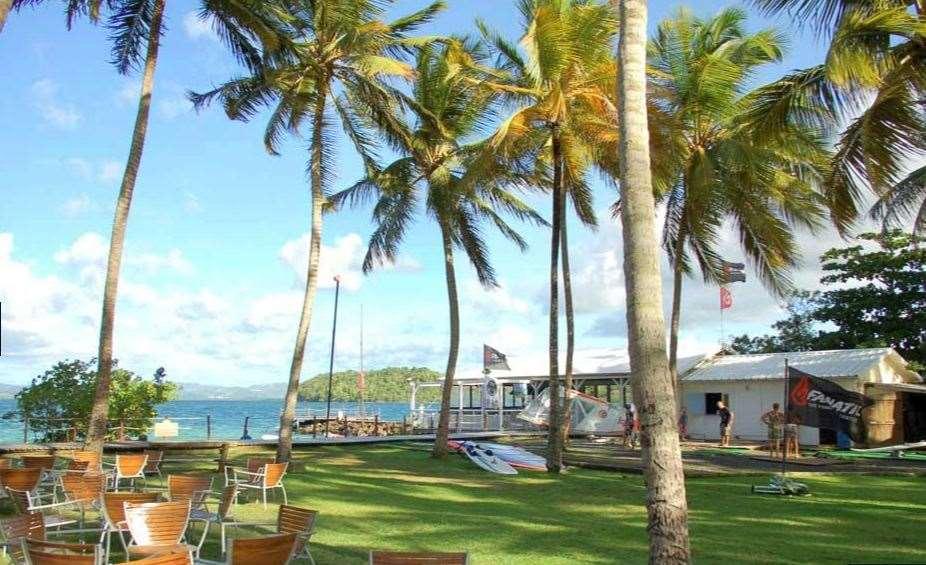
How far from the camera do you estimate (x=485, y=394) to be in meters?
37.0

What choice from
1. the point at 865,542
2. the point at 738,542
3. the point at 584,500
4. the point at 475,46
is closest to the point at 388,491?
the point at 584,500

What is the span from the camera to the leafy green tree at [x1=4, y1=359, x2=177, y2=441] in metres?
24.5

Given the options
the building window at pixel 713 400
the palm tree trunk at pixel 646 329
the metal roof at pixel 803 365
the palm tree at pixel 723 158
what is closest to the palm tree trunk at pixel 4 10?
the palm tree trunk at pixel 646 329

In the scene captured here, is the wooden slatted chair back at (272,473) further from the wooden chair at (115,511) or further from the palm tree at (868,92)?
the palm tree at (868,92)

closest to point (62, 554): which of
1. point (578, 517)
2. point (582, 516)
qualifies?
point (578, 517)

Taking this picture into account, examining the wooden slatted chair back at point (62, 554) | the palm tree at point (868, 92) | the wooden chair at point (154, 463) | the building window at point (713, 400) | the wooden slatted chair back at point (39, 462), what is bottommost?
the wooden chair at point (154, 463)

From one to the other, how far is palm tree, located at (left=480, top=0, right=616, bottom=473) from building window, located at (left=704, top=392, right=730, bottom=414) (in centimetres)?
1410

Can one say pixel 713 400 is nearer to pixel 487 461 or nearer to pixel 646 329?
pixel 487 461

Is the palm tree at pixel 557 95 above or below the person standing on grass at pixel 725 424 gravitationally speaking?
above

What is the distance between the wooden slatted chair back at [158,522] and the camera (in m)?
7.58

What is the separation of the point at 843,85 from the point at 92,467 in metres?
12.8

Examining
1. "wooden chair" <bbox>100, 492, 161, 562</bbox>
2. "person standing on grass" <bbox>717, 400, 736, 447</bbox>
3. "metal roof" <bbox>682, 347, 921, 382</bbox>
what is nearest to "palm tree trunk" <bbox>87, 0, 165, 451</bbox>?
"wooden chair" <bbox>100, 492, 161, 562</bbox>

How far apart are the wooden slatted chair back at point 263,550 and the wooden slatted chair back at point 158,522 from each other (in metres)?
1.89

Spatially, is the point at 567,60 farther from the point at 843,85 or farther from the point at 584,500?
the point at 584,500
